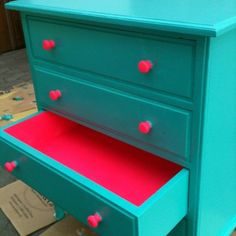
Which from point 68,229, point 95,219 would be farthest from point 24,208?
point 95,219

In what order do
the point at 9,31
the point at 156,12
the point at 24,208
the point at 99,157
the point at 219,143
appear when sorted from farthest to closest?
the point at 9,31
the point at 24,208
the point at 99,157
the point at 219,143
the point at 156,12

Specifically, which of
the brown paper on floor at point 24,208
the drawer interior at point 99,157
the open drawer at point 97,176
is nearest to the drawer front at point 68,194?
the open drawer at point 97,176

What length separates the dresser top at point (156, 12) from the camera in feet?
2.19

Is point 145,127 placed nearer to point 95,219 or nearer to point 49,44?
point 95,219

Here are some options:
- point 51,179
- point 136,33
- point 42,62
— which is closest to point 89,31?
point 136,33

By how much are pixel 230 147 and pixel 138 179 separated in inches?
10.4

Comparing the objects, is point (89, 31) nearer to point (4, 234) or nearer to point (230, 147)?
point (230, 147)

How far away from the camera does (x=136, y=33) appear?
0.79 metres

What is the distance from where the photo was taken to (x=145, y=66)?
78cm

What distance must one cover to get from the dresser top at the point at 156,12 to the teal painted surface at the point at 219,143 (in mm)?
48

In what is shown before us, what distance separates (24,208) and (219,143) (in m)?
0.87

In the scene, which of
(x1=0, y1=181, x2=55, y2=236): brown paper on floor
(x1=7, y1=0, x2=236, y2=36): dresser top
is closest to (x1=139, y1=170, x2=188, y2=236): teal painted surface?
(x1=7, y1=0, x2=236, y2=36): dresser top

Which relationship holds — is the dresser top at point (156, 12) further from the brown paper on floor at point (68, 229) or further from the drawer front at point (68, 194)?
the brown paper on floor at point (68, 229)

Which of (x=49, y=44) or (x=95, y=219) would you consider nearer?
(x=95, y=219)
